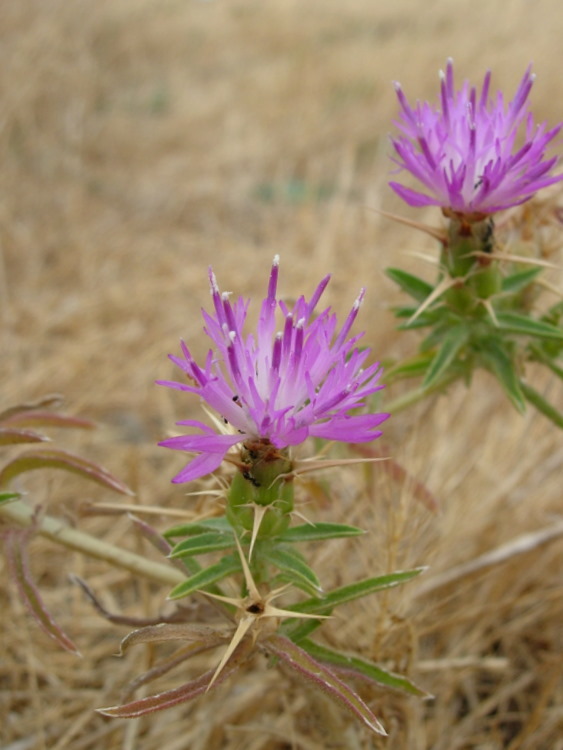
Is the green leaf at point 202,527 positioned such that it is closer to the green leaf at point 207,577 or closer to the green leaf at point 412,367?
the green leaf at point 207,577

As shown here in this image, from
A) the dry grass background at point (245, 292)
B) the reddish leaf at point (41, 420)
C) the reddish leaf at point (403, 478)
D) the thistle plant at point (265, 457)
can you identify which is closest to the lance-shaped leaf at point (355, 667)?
the thistle plant at point (265, 457)

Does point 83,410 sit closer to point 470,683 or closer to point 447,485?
point 447,485

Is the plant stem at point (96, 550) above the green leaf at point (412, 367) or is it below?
below

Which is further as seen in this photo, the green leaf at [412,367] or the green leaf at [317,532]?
the green leaf at [412,367]

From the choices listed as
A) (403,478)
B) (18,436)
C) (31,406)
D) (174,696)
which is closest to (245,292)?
(403,478)

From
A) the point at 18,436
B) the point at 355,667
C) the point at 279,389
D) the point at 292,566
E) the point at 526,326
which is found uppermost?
the point at 526,326

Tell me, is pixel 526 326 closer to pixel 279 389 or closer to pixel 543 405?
pixel 543 405
